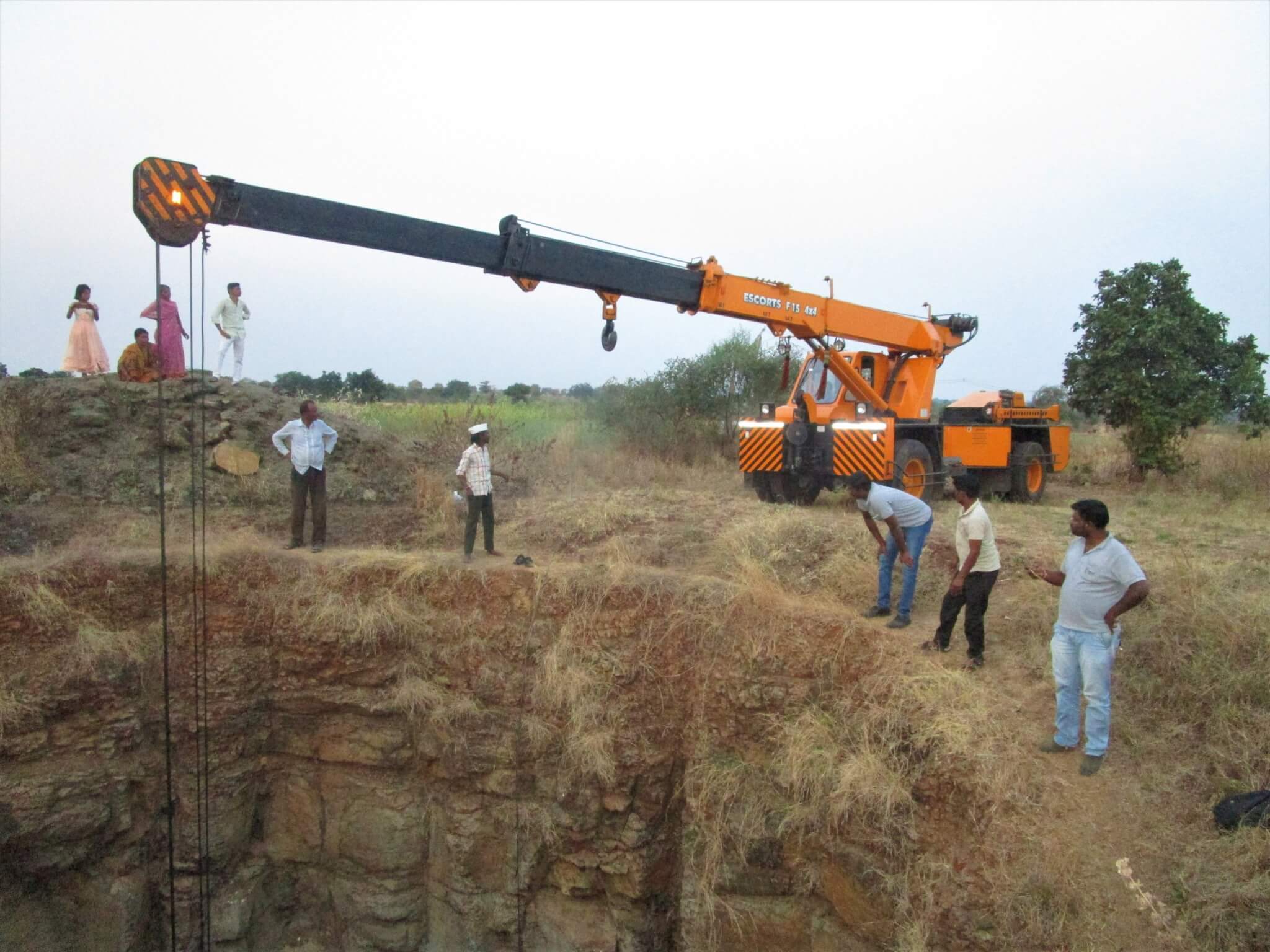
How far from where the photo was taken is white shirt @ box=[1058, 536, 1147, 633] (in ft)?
15.4

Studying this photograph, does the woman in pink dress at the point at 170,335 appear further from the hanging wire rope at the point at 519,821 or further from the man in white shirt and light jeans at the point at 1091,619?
the man in white shirt and light jeans at the point at 1091,619

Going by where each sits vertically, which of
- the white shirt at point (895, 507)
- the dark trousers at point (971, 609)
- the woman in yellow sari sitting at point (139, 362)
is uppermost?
the woman in yellow sari sitting at point (139, 362)

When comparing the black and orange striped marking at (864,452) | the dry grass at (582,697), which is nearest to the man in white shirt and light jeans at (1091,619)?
the dry grass at (582,697)

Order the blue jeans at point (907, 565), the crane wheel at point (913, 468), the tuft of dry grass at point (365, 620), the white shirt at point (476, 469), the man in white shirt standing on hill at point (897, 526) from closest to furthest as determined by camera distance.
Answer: the man in white shirt standing on hill at point (897, 526) < the blue jeans at point (907, 565) < the tuft of dry grass at point (365, 620) < the white shirt at point (476, 469) < the crane wheel at point (913, 468)

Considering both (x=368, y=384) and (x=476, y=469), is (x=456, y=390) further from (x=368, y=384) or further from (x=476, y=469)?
(x=476, y=469)

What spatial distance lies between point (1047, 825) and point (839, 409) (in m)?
6.43

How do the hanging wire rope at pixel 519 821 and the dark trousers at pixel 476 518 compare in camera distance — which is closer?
the hanging wire rope at pixel 519 821

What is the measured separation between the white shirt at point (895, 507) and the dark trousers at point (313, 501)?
497 cm

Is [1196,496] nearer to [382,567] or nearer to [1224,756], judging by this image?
[1224,756]

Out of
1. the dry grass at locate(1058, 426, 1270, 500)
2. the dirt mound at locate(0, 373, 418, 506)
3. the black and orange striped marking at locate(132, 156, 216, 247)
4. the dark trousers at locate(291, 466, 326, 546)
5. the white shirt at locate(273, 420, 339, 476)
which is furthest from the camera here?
the dry grass at locate(1058, 426, 1270, 500)

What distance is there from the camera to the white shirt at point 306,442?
791cm

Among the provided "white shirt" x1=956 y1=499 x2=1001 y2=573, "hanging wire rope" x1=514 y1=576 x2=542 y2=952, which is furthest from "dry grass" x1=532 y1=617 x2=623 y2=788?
"white shirt" x1=956 y1=499 x2=1001 y2=573

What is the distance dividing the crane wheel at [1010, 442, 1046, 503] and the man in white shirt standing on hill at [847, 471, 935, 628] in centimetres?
644

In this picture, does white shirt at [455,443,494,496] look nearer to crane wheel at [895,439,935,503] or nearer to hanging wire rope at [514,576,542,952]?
hanging wire rope at [514,576,542,952]
